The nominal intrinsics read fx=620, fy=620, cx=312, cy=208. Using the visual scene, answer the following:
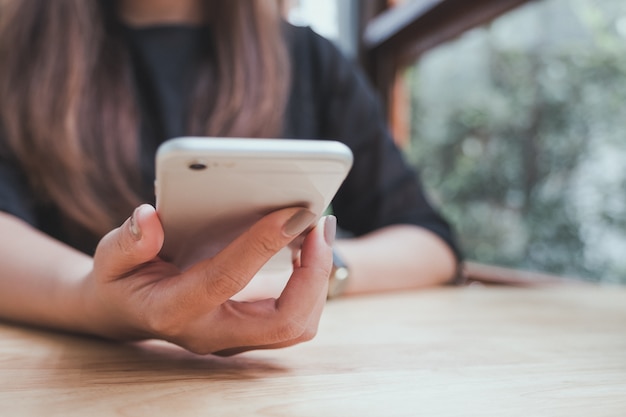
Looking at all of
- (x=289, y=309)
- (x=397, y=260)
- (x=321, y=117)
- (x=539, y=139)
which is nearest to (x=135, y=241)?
(x=289, y=309)

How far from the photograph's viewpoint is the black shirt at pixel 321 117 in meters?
1.08

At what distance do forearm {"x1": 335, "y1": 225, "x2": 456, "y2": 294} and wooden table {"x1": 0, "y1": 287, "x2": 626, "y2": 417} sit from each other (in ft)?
0.82

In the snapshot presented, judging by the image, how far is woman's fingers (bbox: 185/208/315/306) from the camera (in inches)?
16.1

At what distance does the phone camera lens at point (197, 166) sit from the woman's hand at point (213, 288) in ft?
0.17

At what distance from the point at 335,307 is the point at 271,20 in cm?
59

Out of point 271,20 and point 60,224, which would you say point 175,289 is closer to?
point 60,224

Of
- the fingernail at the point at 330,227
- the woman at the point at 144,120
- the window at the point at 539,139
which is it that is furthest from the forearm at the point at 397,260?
the fingernail at the point at 330,227

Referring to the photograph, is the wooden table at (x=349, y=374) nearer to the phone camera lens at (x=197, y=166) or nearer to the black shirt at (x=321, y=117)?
the phone camera lens at (x=197, y=166)

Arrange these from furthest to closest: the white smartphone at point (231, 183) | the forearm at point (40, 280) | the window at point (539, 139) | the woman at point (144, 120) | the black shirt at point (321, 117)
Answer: the window at point (539, 139) < the black shirt at point (321, 117) < the woman at point (144, 120) < the forearm at point (40, 280) < the white smartphone at point (231, 183)

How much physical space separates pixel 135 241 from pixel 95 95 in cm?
70

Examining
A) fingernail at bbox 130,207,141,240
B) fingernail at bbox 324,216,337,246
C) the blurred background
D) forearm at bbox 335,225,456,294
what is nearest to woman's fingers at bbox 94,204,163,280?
fingernail at bbox 130,207,141,240

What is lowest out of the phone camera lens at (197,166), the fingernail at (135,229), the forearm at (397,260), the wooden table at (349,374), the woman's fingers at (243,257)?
the forearm at (397,260)

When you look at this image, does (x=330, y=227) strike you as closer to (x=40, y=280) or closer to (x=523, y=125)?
(x=40, y=280)

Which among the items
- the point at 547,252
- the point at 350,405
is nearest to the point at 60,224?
the point at 350,405
